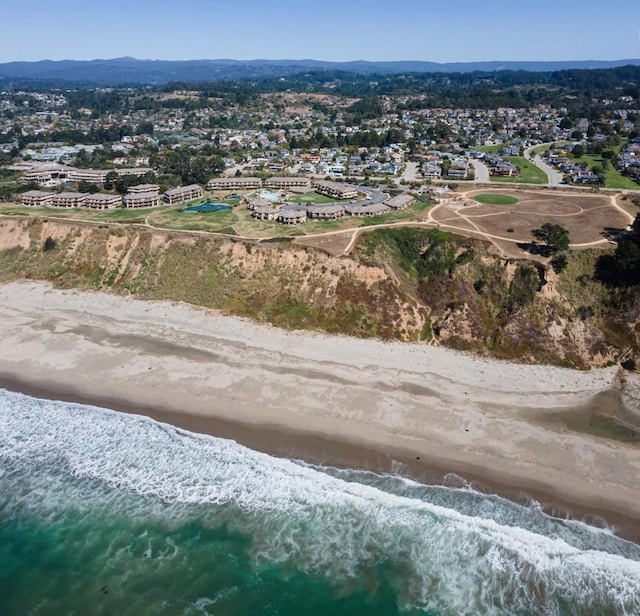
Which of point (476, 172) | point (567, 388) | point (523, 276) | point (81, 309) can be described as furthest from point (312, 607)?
point (476, 172)

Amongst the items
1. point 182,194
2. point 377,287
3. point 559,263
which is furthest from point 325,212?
point 559,263

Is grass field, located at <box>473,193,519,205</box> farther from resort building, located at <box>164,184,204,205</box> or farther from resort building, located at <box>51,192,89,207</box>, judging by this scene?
resort building, located at <box>51,192,89,207</box>

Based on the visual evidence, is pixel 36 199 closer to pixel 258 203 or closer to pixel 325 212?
pixel 258 203

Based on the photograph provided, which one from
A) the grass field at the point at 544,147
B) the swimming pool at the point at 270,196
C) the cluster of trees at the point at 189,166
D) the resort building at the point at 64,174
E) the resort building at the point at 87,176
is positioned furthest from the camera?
the grass field at the point at 544,147

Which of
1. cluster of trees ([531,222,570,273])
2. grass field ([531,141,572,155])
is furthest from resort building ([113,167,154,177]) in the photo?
grass field ([531,141,572,155])

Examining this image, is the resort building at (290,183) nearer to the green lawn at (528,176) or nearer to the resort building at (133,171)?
the resort building at (133,171)

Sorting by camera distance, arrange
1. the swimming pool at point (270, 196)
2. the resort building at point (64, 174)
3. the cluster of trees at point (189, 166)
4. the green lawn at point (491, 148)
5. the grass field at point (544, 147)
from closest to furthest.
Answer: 1. the swimming pool at point (270, 196)
2. the cluster of trees at point (189, 166)
3. the resort building at point (64, 174)
4. the grass field at point (544, 147)
5. the green lawn at point (491, 148)

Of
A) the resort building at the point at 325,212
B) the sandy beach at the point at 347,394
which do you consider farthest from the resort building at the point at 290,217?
the sandy beach at the point at 347,394
